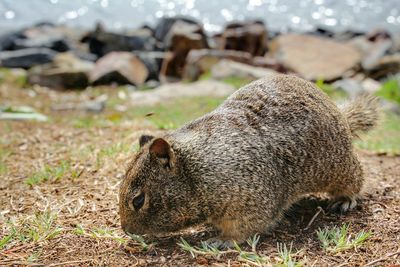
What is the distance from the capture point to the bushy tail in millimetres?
4586

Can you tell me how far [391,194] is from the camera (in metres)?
4.52

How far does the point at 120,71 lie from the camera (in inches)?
545

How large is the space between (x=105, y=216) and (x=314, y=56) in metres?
12.4

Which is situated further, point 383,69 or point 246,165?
point 383,69

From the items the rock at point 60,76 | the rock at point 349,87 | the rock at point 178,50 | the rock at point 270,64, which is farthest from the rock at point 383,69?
the rock at point 60,76

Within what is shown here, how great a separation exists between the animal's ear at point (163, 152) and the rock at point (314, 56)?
10349mm

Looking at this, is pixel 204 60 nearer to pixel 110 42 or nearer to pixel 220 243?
pixel 110 42

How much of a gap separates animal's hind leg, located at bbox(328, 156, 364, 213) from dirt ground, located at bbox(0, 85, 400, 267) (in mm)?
111

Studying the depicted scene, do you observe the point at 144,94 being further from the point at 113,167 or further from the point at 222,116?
the point at 222,116

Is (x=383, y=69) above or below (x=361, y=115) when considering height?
below

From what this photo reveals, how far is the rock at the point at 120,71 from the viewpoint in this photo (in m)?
13.7

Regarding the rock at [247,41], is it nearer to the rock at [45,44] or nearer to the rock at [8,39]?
the rock at [45,44]

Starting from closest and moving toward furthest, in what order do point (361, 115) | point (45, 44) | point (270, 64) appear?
1. point (361, 115)
2. point (270, 64)
3. point (45, 44)

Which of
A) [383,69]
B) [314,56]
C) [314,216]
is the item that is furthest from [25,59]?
[314,216]
